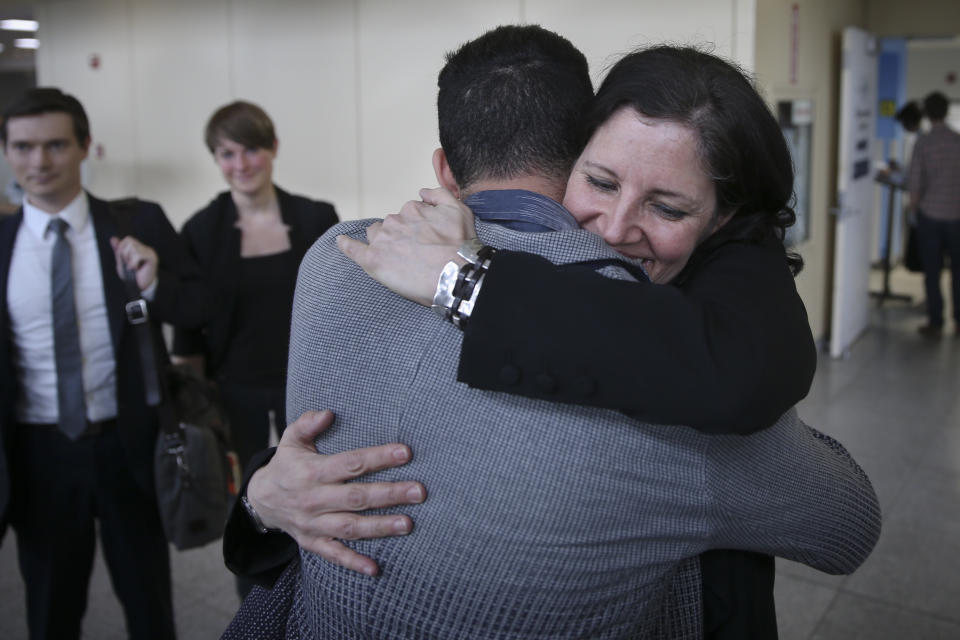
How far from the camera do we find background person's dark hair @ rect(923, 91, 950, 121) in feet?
22.0

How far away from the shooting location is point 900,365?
6.05 meters

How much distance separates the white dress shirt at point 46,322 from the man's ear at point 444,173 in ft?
5.23

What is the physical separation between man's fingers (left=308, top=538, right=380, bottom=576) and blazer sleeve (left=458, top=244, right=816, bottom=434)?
0.25 m

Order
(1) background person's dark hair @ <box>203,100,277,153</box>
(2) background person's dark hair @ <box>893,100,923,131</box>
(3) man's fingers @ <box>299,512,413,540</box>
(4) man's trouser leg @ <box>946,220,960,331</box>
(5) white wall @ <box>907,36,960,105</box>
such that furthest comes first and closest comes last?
(5) white wall @ <box>907,36,960,105</box>
(2) background person's dark hair @ <box>893,100,923,131</box>
(4) man's trouser leg @ <box>946,220,960,331</box>
(1) background person's dark hair @ <box>203,100,277,153</box>
(3) man's fingers @ <box>299,512,413,540</box>

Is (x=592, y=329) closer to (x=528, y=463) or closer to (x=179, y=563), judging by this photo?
(x=528, y=463)

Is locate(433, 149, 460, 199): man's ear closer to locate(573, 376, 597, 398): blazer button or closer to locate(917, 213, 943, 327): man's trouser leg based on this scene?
locate(573, 376, 597, 398): blazer button

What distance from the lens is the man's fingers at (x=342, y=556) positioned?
0.88 metres

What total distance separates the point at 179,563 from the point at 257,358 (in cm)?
101

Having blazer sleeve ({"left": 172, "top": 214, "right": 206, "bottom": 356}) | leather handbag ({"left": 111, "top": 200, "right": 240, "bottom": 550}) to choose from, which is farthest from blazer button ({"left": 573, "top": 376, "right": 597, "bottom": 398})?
blazer sleeve ({"left": 172, "top": 214, "right": 206, "bottom": 356})

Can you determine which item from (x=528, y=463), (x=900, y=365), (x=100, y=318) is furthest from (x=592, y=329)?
(x=900, y=365)

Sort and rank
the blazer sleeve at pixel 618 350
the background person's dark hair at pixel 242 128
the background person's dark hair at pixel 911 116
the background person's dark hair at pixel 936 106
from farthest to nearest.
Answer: the background person's dark hair at pixel 911 116
the background person's dark hair at pixel 936 106
the background person's dark hair at pixel 242 128
the blazer sleeve at pixel 618 350

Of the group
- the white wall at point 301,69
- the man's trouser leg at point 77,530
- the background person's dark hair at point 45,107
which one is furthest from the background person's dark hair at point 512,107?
the white wall at point 301,69

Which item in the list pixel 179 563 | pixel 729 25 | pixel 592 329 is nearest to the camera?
pixel 592 329

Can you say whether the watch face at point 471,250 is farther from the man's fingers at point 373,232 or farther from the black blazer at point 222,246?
the black blazer at point 222,246
